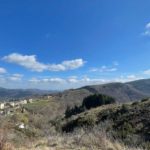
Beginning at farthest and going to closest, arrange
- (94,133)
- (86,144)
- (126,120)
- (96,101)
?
(96,101)
(126,120)
(94,133)
(86,144)

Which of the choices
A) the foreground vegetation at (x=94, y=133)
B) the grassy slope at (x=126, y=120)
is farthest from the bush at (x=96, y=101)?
the grassy slope at (x=126, y=120)

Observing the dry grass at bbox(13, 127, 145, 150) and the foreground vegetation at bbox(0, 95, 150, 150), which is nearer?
the dry grass at bbox(13, 127, 145, 150)

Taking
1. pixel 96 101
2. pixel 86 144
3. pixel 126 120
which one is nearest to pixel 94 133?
pixel 86 144

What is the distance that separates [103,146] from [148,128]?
11.9 metres

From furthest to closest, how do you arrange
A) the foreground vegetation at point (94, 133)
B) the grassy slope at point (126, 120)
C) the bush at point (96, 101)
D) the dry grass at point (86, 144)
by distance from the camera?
the bush at point (96, 101) → the grassy slope at point (126, 120) → the foreground vegetation at point (94, 133) → the dry grass at point (86, 144)

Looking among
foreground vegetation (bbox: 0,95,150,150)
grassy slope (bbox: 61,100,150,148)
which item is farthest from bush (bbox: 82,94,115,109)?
grassy slope (bbox: 61,100,150,148)

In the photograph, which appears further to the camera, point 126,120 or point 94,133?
point 126,120

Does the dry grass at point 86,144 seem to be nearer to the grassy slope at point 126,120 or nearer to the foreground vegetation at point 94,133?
the foreground vegetation at point 94,133

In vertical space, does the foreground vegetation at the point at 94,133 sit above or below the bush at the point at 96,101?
below

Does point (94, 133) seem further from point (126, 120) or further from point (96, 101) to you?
point (96, 101)

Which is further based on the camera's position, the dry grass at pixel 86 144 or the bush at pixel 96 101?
the bush at pixel 96 101

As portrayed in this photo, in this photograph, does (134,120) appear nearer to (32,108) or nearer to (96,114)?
(96,114)

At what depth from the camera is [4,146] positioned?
22.9 ft

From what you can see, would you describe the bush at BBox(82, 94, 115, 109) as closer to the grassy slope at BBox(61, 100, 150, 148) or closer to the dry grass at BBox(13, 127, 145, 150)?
the grassy slope at BBox(61, 100, 150, 148)
